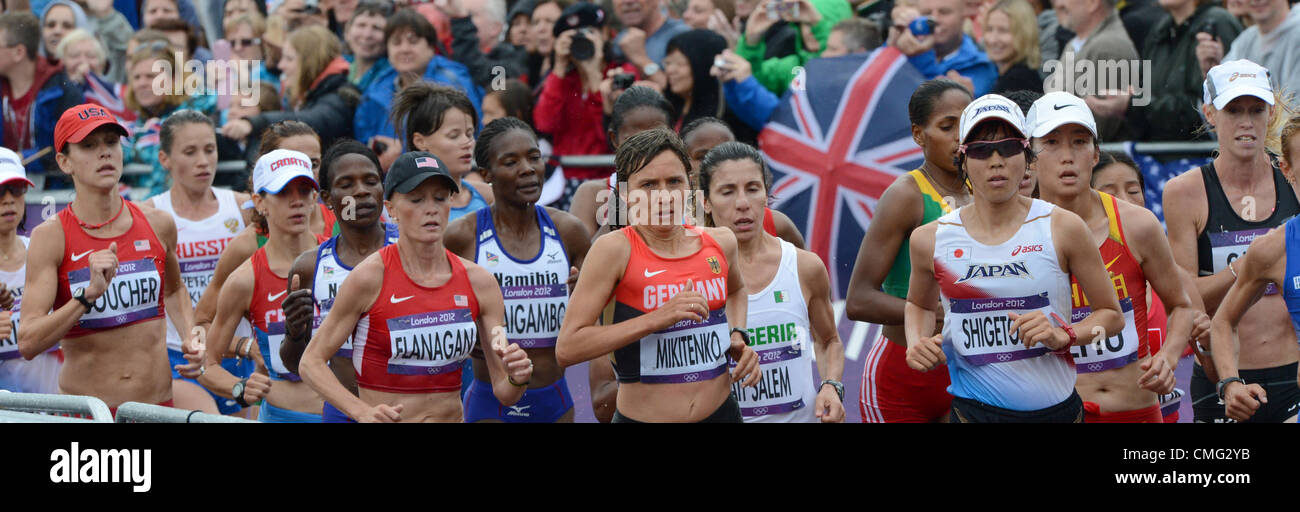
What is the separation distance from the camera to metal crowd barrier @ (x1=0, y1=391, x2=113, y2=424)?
4516mm

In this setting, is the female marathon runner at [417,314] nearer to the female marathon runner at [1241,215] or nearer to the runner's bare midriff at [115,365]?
the runner's bare midriff at [115,365]

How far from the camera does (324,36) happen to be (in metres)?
9.52

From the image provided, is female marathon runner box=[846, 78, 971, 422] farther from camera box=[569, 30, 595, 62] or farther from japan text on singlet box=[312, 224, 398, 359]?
camera box=[569, 30, 595, 62]

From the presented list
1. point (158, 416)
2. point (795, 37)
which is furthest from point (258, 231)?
point (795, 37)

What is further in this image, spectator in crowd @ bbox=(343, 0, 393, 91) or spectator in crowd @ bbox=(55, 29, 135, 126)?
spectator in crowd @ bbox=(55, 29, 135, 126)

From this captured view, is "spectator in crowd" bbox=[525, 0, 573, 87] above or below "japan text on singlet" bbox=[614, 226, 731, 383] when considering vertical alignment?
above

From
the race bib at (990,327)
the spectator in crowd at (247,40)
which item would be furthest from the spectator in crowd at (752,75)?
the spectator in crowd at (247,40)

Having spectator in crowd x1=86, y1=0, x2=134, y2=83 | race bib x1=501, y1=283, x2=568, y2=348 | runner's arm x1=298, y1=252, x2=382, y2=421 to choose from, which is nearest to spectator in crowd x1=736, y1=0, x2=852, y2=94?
race bib x1=501, y1=283, x2=568, y2=348

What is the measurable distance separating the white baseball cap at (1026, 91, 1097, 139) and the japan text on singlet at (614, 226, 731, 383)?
1.36 m

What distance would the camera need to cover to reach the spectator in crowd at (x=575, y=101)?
8.90m

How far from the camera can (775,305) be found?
549 cm

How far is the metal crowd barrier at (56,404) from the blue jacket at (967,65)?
207 inches
